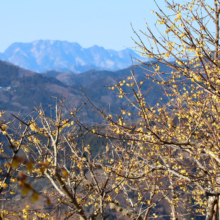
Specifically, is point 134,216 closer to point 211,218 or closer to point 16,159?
point 211,218

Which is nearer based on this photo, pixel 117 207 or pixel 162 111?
pixel 162 111

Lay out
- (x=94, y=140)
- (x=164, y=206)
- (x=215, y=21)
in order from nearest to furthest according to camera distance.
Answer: (x=215, y=21) → (x=164, y=206) → (x=94, y=140)

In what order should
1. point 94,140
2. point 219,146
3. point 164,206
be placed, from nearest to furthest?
point 219,146
point 164,206
point 94,140

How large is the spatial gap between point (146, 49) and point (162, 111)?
2.25 m

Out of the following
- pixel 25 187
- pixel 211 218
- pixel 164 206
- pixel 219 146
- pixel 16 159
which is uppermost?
pixel 16 159

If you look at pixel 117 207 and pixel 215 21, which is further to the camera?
pixel 117 207

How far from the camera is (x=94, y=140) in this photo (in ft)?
338

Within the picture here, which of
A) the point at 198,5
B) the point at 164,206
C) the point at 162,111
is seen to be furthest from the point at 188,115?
the point at 164,206

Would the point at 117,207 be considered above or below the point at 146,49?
below

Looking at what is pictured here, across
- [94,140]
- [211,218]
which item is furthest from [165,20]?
[94,140]

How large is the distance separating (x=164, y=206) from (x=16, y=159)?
86.6 meters

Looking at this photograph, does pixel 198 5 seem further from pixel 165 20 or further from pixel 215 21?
pixel 165 20

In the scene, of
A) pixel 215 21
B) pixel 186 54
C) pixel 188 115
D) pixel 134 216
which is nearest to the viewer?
pixel 186 54

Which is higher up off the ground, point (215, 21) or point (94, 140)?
point (215, 21)
